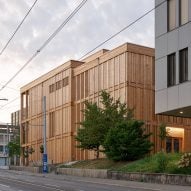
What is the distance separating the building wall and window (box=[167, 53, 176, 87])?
267mm

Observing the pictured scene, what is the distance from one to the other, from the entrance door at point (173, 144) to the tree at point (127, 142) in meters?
18.1

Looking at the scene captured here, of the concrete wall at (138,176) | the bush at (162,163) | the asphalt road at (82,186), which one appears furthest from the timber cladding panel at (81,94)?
the asphalt road at (82,186)

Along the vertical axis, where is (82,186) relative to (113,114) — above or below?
below

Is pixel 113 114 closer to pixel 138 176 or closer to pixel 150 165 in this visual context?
pixel 150 165

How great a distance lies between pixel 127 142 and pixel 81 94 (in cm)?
2660

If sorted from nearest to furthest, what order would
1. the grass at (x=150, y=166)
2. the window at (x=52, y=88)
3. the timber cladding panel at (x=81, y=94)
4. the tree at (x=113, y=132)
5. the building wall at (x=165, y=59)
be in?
the grass at (x=150, y=166) → the building wall at (x=165, y=59) → the tree at (x=113, y=132) → the timber cladding panel at (x=81, y=94) → the window at (x=52, y=88)

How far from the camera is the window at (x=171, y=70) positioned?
3884cm

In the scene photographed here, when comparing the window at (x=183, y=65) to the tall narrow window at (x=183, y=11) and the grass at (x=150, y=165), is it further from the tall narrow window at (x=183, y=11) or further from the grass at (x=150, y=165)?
the grass at (x=150, y=165)

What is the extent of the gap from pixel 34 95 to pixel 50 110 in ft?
26.4

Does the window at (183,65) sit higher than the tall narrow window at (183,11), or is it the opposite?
the tall narrow window at (183,11)

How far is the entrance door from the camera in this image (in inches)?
2507

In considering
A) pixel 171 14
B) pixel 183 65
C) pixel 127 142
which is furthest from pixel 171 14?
pixel 127 142

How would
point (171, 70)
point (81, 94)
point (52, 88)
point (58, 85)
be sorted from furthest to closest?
point (52, 88) < point (58, 85) < point (81, 94) < point (171, 70)

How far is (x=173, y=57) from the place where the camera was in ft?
128
